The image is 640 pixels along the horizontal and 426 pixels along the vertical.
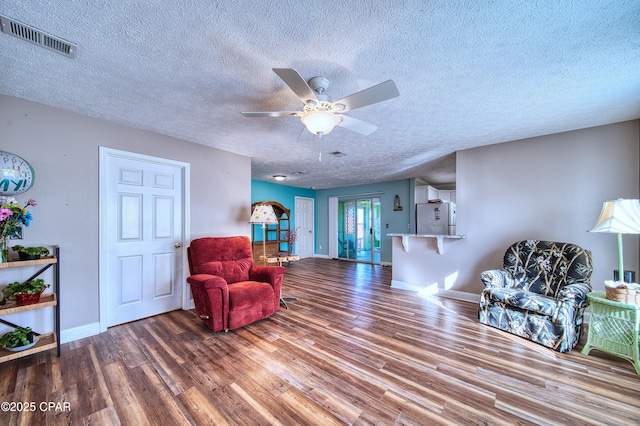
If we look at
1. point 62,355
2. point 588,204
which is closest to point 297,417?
point 62,355

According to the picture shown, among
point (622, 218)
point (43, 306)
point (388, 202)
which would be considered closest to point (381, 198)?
point (388, 202)

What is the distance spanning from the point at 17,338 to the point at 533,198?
224 inches

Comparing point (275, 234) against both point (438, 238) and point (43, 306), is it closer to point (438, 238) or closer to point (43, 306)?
point (438, 238)

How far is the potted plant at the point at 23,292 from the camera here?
6.42 ft

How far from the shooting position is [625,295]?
6.54 ft

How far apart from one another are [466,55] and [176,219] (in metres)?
3.57

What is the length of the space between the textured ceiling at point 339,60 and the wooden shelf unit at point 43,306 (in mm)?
1468

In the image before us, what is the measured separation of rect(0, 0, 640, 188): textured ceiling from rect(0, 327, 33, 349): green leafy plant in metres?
2.06

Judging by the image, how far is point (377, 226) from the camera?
6.94 metres

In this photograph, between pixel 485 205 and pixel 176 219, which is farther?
pixel 485 205

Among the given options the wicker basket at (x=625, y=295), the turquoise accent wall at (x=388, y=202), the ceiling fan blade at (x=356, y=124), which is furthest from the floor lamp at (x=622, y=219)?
the turquoise accent wall at (x=388, y=202)

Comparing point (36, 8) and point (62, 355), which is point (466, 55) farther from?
point (62, 355)

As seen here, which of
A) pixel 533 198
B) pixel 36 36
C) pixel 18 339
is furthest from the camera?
pixel 533 198

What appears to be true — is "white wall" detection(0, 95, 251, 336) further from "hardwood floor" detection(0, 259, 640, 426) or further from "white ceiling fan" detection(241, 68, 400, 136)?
"white ceiling fan" detection(241, 68, 400, 136)
